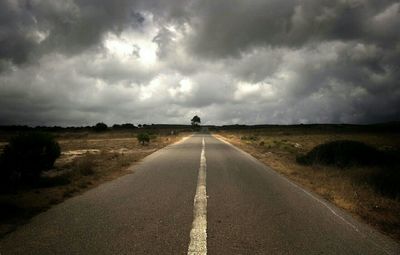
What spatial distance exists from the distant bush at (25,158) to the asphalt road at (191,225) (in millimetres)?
2979

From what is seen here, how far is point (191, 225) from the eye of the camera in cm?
496

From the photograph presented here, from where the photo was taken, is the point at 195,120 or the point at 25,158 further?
the point at 195,120

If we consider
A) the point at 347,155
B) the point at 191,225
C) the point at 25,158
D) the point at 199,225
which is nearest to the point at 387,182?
the point at 347,155

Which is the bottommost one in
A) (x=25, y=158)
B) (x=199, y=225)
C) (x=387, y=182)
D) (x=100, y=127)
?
(x=387, y=182)

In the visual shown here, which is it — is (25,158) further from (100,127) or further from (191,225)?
(100,127)

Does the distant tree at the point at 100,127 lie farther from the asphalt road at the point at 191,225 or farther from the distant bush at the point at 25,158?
the asphalt road at the point at 191,225

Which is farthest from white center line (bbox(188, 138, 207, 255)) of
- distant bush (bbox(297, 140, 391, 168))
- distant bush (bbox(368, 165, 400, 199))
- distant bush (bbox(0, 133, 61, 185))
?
distant bush (bbox(297, 140, 391, 168))

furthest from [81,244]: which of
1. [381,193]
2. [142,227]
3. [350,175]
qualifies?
[350,175]

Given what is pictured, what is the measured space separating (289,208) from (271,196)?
109 cm

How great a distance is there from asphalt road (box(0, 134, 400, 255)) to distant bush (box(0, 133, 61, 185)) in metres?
2.98

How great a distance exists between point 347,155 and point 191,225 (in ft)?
38.8

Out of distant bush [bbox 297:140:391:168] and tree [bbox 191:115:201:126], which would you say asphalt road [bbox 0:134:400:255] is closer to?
distant bush [bbox 297:140:391:168]

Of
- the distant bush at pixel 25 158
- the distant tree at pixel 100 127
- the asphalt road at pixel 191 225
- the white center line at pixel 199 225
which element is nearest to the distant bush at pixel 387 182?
the asphalt road at pixel 191 225

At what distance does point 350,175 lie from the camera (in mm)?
11367
